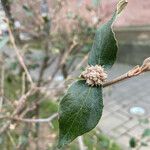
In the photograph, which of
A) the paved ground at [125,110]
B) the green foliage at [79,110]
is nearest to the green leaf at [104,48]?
the green foliage at [79,110]

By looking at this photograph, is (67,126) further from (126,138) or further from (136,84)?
(136,84)

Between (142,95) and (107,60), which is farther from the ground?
(107,60)

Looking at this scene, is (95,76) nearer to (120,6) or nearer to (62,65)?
(120,6)

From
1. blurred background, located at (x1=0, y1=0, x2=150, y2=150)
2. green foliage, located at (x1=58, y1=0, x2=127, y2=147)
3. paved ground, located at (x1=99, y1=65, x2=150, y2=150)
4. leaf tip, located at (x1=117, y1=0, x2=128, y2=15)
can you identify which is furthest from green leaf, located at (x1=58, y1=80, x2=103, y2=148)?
paved ground, located at (x1=99, y1=65, x2=150, y2=150)

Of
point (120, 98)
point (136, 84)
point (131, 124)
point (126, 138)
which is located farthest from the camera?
point (136, 84)

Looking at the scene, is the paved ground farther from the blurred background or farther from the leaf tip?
the leaf tip

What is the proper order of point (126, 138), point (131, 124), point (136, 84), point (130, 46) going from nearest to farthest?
point (126, 138), point (131, 124), point (136, 84), point (130, 46)

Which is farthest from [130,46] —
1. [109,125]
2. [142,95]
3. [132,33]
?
[109,125]
